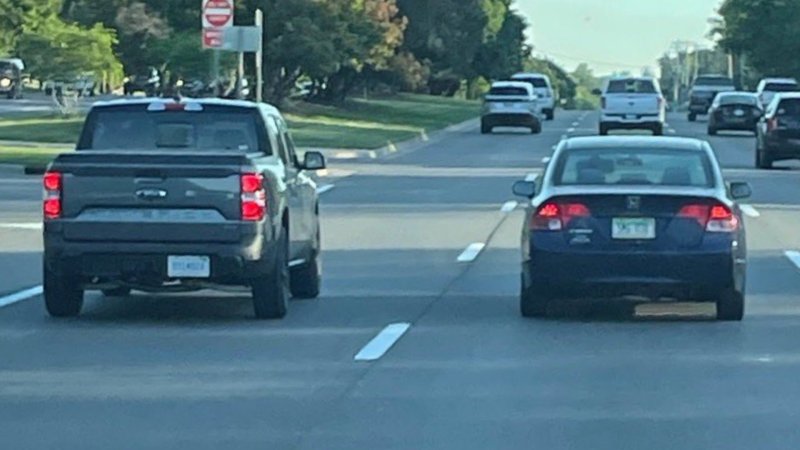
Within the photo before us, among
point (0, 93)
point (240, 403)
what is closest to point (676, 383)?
point (240, 403)

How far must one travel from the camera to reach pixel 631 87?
56.2 meters

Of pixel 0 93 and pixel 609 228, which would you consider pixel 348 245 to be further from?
pixel 0 93

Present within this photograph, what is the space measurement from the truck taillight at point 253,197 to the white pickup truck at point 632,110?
4008 centimetres

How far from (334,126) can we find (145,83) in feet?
56.5

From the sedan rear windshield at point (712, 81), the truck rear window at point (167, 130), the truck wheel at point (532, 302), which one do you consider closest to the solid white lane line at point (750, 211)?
the truck wheel at point (532, 302)

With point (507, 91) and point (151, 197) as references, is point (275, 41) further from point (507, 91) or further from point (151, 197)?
point (151, 197)

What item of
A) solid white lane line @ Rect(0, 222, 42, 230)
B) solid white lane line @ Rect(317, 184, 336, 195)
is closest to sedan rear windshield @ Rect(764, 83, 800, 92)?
solid white lane line @ Rect(317, 184, 336, 195)

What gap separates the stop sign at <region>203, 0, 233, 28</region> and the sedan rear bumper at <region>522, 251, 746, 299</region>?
2164 cm

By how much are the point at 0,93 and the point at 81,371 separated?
75544 millimetres

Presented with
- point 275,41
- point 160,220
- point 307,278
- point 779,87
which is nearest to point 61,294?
point 160,220

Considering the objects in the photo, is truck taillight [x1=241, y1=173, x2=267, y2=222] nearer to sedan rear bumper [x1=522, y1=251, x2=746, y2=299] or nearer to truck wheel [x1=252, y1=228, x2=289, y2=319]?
truck wheel [x1=252, y1=228, x2=289, y2=319]

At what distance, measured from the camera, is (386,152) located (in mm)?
49250

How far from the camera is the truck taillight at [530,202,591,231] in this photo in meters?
15.1

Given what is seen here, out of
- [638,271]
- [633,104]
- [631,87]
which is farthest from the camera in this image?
[631,87]
